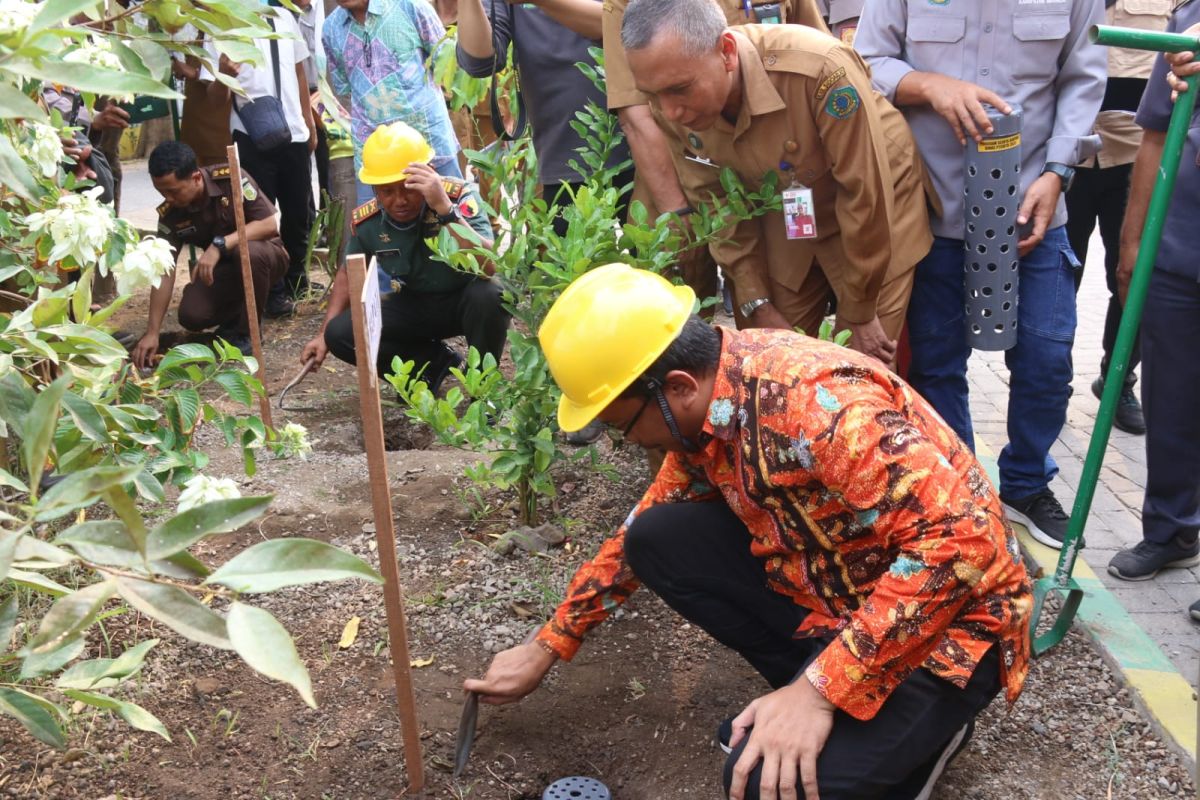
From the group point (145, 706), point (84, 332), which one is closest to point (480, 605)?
point (145, 706)

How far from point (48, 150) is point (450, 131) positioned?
3190mm

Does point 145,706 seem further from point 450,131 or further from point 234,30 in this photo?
point 450,131

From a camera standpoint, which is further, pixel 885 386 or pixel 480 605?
pixel 480 605

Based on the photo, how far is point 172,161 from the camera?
202 inches

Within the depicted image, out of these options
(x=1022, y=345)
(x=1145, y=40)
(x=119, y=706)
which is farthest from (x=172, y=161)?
(x=1145, y=40)

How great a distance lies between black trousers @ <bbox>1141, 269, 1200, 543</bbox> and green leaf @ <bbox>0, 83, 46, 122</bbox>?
2614mm

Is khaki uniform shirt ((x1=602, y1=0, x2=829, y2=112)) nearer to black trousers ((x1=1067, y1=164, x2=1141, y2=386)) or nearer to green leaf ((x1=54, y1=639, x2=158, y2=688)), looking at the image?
black trousers ((x1=1067, y1=164, x2=1141, y2=386))

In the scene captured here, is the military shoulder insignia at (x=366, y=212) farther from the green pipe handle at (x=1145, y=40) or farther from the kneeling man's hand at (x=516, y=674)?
the green pipe handle at (x=1145, y=40)

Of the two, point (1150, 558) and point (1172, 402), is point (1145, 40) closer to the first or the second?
point (1172, 402)

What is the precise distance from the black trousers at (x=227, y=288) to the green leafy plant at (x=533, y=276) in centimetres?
267

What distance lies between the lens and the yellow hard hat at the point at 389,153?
3.89 m

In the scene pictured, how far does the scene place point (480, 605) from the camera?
9.55 ft

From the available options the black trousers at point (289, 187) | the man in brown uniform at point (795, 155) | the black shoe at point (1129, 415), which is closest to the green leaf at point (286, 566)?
the man in brown uniform at point (795, 155)

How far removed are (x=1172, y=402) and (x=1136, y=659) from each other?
0.69m
